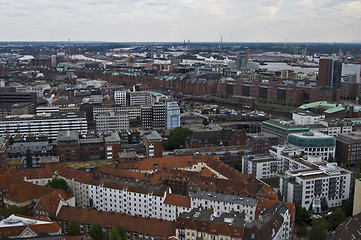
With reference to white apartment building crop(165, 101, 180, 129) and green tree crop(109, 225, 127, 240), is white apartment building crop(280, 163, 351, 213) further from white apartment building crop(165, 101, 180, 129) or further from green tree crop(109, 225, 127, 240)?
white apartment building crop(165, 101, 180, 129)

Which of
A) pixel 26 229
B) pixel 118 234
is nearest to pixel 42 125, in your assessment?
pixel 26 229

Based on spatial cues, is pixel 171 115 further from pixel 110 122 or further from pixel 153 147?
pixel 153 147

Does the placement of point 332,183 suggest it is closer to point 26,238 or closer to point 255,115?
point 26,238

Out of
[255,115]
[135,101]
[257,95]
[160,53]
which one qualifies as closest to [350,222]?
[255,115]

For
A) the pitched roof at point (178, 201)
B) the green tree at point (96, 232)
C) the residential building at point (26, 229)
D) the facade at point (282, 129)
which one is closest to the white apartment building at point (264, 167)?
the facade at point (282, 129)

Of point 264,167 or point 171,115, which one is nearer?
point 264,167

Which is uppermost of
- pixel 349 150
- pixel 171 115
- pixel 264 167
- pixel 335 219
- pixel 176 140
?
pixel 171 115
